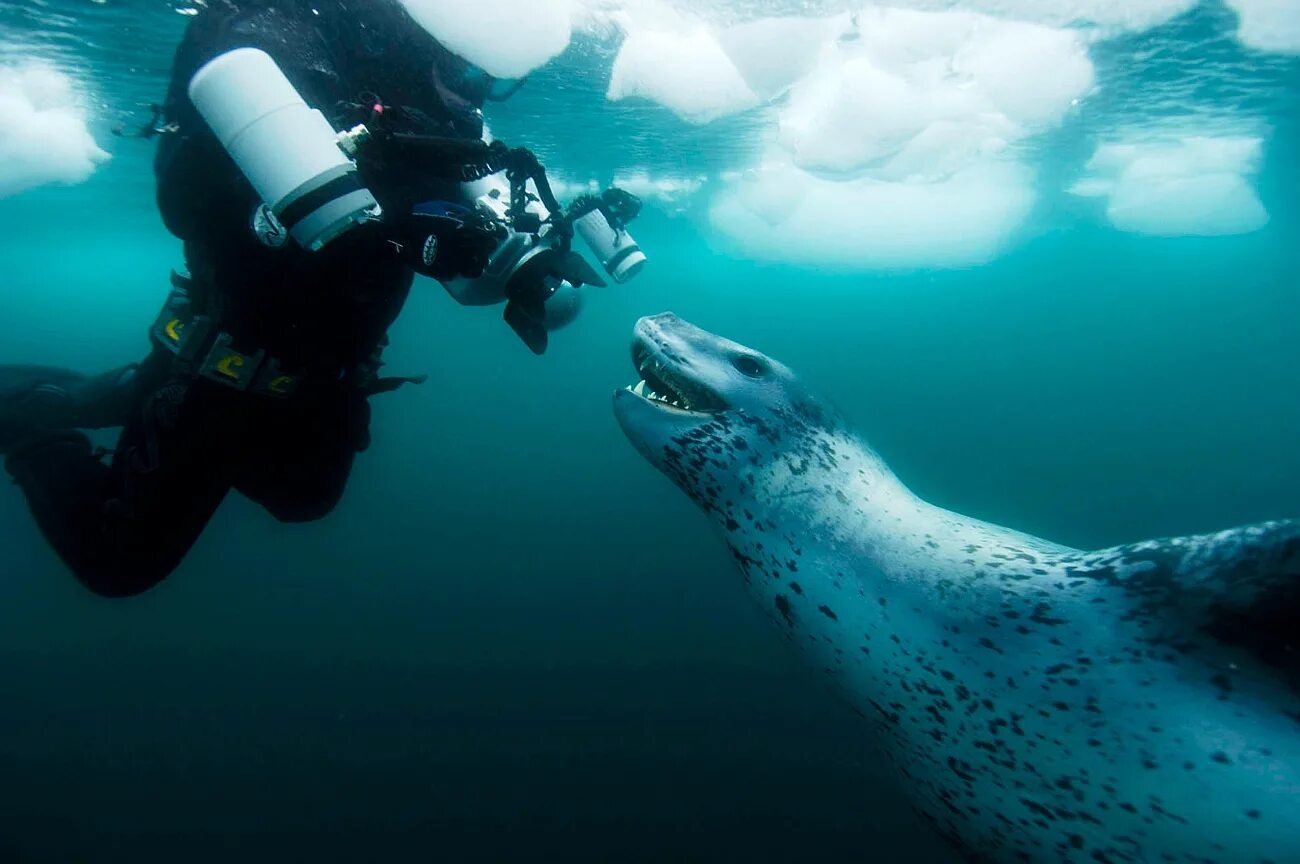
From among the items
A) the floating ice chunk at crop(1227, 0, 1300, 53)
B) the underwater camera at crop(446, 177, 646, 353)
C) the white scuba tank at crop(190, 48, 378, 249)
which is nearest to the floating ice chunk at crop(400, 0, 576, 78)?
the underwater camera at crop(446, 177, 646, 353)

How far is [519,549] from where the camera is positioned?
13.0 meters

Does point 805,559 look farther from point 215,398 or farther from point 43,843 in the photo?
point 43,843

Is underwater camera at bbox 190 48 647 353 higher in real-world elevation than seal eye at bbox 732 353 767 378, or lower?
lower

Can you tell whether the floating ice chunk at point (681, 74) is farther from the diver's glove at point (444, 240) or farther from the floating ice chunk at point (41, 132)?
the floating ice chunk at point (41, 132)

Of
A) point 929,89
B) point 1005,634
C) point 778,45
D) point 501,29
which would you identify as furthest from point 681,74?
point 1005,634

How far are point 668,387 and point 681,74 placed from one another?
34.7 feet

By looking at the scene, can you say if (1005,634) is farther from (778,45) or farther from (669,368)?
(778,45)

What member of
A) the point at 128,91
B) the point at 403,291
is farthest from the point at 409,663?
the point at 128,91

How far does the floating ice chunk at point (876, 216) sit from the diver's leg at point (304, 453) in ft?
56.1

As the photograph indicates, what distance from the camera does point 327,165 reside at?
7.38 feet

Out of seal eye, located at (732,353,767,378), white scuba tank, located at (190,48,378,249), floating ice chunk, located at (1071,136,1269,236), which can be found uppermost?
floating ice chunk, located at (1071,136,1269,236)

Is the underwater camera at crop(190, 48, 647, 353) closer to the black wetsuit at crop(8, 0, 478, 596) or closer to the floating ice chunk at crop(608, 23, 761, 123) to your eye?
the black wetsuit at crop(8, 0, 478, 596)

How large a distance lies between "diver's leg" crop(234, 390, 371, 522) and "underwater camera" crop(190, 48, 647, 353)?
116cm

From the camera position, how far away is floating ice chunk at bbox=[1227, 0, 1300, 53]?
9180 mm
